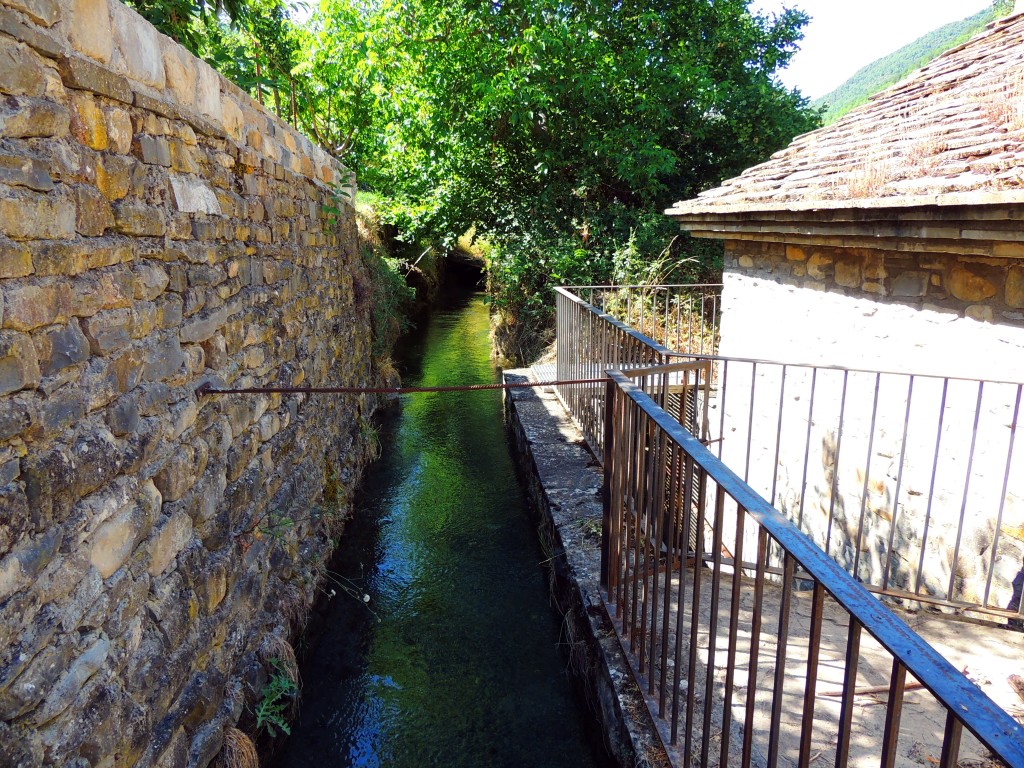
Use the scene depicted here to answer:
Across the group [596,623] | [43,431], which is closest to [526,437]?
[596,623]

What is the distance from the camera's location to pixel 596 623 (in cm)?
305

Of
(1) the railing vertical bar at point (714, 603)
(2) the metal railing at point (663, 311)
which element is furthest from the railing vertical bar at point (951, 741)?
(2) the metal railing at point (663, 311)

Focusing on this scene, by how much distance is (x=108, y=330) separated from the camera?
6.48 feet

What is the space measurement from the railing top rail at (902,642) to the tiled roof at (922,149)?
6.28 ft

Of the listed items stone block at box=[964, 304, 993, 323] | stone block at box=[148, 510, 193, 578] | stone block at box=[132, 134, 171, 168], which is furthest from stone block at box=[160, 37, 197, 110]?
stone block at box=[964, 304, 993, 323]

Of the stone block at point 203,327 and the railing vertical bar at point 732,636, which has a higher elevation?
the stone block at point 203,327

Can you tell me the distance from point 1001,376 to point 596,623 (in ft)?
7.03

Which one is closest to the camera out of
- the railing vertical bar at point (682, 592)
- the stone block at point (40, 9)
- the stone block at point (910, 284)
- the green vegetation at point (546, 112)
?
the stone block at point (40, 9)

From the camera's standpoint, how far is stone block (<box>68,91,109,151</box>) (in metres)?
1.84

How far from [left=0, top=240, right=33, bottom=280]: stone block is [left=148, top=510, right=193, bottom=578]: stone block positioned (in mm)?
1007

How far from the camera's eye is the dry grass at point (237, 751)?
8.54 ft

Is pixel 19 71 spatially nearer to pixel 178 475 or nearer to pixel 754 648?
pixel 178 475

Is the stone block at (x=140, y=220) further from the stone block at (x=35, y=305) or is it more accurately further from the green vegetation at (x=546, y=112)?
the green vegetation at (x=546, y=112)

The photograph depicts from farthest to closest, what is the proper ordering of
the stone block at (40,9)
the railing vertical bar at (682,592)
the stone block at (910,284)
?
the stone block at (910,284)
the railing vertical bar at (682,592)
the stone block at (40,9)
